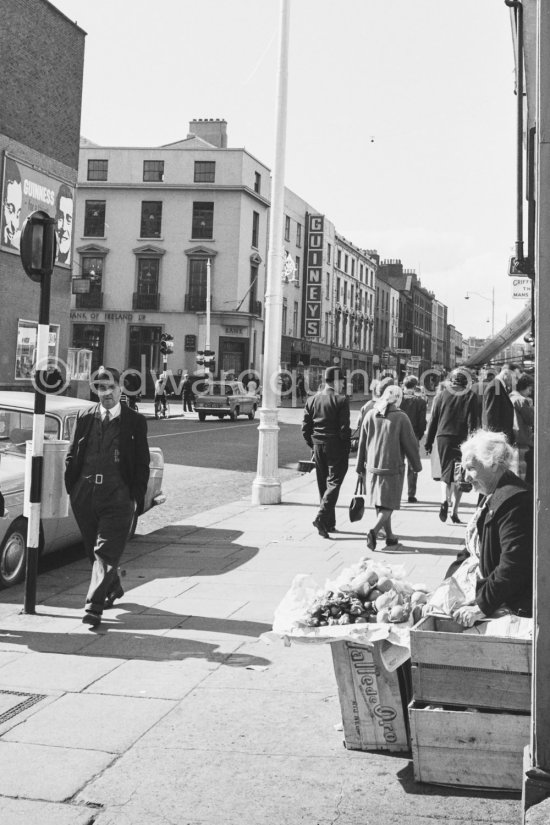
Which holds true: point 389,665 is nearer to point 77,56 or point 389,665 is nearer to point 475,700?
point 475,700

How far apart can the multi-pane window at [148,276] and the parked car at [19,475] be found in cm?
4404

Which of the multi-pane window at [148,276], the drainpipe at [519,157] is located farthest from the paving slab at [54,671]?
the multi-pane window at [148,276]

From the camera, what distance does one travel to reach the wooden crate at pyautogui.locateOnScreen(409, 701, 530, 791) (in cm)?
362

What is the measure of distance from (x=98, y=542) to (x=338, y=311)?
67084 mm

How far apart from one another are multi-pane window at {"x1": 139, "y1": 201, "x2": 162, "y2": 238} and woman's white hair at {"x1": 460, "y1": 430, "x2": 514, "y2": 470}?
1972 inches

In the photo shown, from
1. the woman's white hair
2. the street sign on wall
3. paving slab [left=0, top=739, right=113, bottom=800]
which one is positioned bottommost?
paving slab [left=0, top=739, right=113, bottom=800]

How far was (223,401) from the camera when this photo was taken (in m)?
32.3

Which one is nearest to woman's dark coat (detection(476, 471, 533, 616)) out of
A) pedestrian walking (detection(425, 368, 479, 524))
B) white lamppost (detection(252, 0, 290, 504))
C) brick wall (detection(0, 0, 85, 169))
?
pedestrian walking (detection(425, 368, 479, 524))

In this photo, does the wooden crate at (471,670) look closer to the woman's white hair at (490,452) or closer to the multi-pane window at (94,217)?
the woman's white hair at (490,452)

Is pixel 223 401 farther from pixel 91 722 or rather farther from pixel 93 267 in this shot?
pixel 91 722

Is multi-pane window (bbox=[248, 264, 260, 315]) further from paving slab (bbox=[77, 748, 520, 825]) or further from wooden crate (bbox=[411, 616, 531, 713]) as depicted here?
wooden crate (bbox=[411, 616, 531, 713])

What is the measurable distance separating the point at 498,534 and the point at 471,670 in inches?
27.2

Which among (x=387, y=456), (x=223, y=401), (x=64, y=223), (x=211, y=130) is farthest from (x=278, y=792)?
(x=211, y=130)

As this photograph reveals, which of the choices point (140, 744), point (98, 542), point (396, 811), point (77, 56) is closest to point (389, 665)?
point (396, 811)
